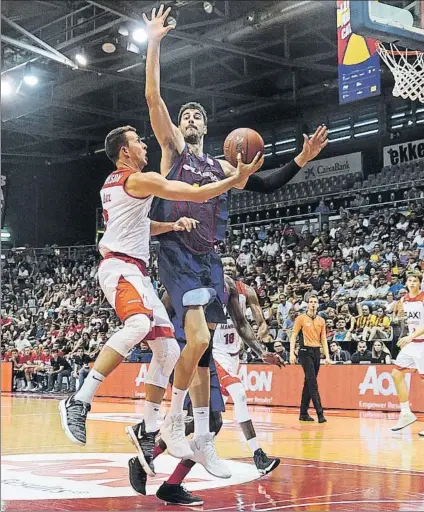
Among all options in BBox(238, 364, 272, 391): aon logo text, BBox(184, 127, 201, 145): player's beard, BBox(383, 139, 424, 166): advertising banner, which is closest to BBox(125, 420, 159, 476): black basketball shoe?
BBox(184, 127, 201, 145): player's beard

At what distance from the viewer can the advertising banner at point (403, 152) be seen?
23.6m

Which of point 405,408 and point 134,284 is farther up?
point 134,284

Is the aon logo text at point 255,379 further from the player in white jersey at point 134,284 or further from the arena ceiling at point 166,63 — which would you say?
the player in white jersey at point 134,284

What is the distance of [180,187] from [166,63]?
1909 cm

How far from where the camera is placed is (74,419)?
183 inches

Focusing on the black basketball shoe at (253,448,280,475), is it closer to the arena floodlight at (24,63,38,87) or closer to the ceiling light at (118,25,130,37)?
the ceiling light at (118,25,130,37)

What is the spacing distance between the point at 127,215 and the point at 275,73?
67.2ft

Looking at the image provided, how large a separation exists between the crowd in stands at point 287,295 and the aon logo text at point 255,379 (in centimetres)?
65

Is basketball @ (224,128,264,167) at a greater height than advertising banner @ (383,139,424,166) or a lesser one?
lesser

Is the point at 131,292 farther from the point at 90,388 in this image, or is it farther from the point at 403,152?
the point at 403,152

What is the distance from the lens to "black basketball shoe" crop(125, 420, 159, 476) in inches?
189

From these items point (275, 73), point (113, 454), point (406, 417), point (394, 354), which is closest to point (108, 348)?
point (113, 454)

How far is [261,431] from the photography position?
34.6 feet

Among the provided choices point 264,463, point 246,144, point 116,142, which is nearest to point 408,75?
point 246,144
